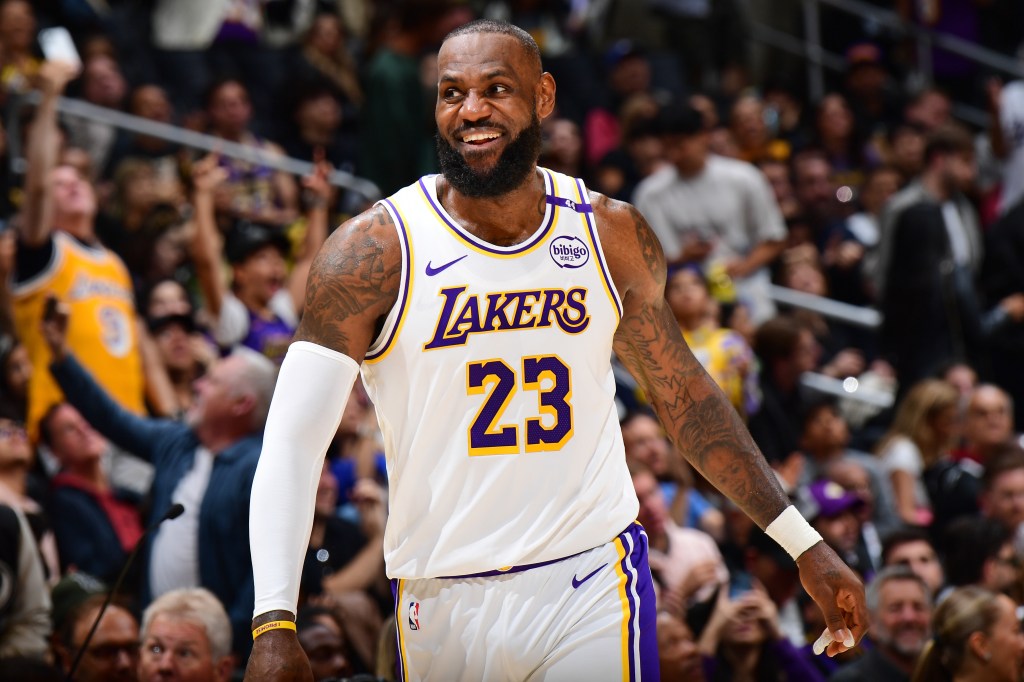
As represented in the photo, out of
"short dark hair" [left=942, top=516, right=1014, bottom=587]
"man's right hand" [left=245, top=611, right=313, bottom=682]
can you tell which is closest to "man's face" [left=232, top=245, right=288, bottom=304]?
"short dark hair" [left=942, top=516, right=1014, bottom=587]

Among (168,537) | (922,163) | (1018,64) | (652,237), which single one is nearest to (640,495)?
(168,537)

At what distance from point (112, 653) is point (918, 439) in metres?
5.33

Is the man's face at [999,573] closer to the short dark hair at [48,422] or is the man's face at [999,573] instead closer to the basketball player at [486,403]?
the basketball player at [486,403]

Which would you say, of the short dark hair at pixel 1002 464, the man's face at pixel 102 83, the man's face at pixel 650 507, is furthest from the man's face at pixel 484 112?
the man's face at pixel 102 83

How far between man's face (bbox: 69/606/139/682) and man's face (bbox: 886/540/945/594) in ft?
11.4

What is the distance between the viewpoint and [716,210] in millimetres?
10062

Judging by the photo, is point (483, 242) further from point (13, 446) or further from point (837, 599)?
point (13, 446)

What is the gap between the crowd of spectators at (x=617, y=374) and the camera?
6.14 meters

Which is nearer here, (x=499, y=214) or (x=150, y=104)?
(x=499, y=214)

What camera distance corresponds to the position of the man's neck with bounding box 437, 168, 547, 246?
3.77 metres

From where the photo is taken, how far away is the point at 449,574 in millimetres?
3658

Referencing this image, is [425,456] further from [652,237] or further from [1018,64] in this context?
[1018,64]

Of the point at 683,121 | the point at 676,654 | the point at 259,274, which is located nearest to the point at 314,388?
the point at 676,654

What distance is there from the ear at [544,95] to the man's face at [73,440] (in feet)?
11.9
